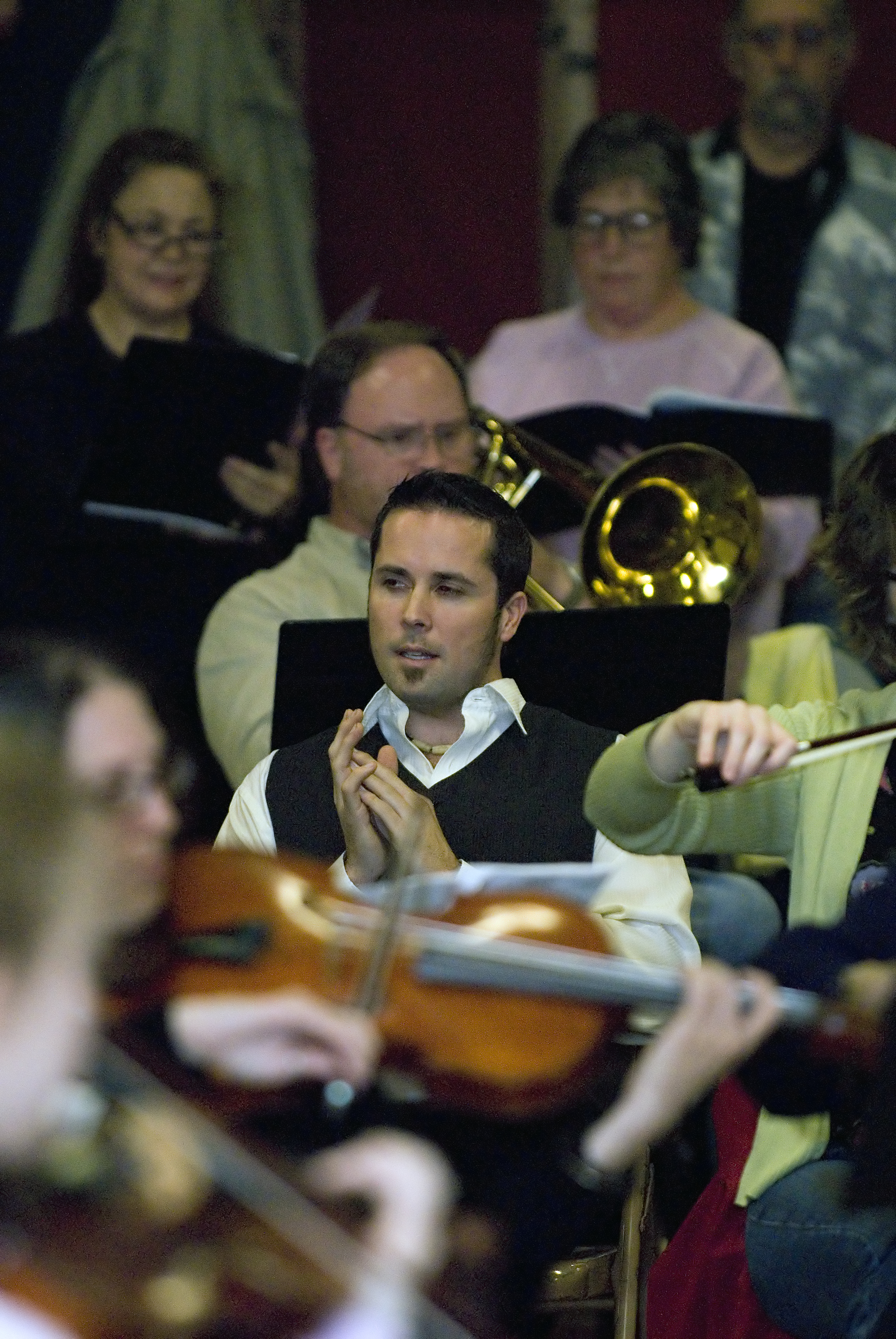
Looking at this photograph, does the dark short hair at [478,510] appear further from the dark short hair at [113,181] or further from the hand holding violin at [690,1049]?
the dark short hair at [113,181]

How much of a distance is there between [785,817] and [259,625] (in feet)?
3.09

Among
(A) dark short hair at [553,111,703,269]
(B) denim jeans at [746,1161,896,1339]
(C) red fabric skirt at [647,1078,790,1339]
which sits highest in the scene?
(A) dark short hair at [553,111,703,269]

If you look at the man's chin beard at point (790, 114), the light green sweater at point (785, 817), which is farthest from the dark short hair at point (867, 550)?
the man's chin beard at point (790, 114)

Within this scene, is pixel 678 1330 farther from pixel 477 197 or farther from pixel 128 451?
pixel 477 197

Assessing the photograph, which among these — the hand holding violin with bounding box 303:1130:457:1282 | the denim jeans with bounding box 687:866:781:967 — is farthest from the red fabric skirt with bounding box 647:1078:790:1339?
the hand holding violin with bounding box 303:1130:457:1282

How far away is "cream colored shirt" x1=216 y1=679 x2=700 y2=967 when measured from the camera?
1868mm

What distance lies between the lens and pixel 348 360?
2.72 meters

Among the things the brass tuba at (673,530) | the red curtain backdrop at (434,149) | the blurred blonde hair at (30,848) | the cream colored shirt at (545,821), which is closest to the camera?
the blurred blonde hair at (30,848)

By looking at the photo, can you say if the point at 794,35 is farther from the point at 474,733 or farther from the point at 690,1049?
the point at 690,1049

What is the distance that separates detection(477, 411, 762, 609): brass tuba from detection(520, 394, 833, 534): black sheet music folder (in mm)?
55

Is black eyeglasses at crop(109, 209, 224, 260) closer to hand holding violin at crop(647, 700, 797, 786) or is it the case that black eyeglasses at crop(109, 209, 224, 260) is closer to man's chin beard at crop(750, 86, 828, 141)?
man's chin beard at crop(750, 86, 828, 141)

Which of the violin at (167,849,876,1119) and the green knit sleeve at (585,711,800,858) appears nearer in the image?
the violin at (167,849,876,1119)

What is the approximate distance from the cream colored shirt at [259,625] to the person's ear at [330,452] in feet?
0.27

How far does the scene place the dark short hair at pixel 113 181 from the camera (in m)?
3.02
